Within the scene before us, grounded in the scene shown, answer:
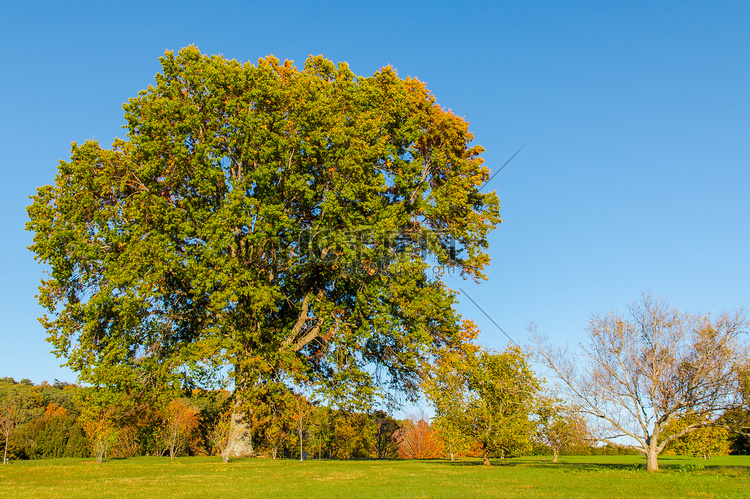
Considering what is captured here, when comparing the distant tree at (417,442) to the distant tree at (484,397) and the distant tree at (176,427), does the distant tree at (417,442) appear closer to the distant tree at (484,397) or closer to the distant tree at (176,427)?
the distant tree at (176,427)

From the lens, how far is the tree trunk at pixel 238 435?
2152cm

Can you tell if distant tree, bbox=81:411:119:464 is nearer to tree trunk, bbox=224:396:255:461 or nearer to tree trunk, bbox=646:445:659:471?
tree trunk, bbox=224:396:255:461

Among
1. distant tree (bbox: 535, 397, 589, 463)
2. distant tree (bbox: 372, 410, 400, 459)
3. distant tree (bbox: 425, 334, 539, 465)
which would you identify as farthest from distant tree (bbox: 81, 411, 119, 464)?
distant tree (bbox: 372, 410, 400, 459)

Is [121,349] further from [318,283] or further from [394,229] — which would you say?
[394,229]

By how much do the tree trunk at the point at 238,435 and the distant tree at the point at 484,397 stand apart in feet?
25.3

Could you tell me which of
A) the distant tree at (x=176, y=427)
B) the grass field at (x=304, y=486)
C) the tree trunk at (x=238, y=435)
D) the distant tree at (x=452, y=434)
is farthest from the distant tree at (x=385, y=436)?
the grass field at (x=304, y=486)

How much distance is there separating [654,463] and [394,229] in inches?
475

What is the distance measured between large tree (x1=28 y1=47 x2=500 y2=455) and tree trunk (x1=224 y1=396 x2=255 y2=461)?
0.06 meters

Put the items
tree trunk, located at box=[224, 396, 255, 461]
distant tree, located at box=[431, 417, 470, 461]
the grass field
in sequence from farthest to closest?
distant tree, located at box=[431, 417, 470, 461] < tree trunk, located at box=[224, 396, 255, 461] < the grass field

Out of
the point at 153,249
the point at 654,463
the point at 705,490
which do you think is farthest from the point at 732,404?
the point at 153,249

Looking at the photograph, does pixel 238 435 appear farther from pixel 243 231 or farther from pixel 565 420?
pixel 565 420

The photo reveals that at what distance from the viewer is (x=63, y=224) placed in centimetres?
2022

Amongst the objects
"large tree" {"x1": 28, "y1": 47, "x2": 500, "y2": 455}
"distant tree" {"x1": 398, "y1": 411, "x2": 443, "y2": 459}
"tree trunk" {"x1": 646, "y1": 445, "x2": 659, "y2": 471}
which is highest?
"large tree" {"x1": 28, "y1": 47, "x2": 500, "y2": 455}

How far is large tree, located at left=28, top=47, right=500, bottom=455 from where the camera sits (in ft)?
62.3
